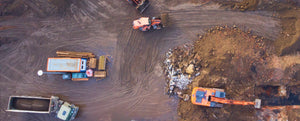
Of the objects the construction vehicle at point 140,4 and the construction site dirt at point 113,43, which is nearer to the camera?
the construction vehicle at point 140,4

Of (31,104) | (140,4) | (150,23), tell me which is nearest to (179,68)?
(150,23)

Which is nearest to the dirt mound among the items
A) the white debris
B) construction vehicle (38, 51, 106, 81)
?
the white debris

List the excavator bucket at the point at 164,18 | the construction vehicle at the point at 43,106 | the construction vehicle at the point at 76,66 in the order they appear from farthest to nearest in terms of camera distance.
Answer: the excavator bucket at the point at 164,18 < the construction vehicle at the point at 43,106 < the construction vehicle at the point at 76,66

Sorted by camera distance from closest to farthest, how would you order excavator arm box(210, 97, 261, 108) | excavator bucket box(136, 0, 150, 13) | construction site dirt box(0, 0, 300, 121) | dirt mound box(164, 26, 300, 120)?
excavator arm box(210, 97, 261, 108)
dirt mound box(164, 26, 300, 120)
excavator bucket box(136, 0, 150, 13)
construction site dirt box(0, 0, 300, 121)

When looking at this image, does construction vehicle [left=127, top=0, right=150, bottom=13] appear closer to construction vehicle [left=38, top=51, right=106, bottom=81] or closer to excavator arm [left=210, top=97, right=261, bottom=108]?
construction vehicle [left=38, top=51, right=106, bottom=81]

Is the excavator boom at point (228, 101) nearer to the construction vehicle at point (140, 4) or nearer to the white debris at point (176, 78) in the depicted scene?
the white debris at point (176, 78)

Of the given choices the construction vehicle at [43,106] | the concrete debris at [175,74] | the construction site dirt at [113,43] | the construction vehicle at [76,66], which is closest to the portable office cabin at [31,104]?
the construction vehicle at [43,106]
